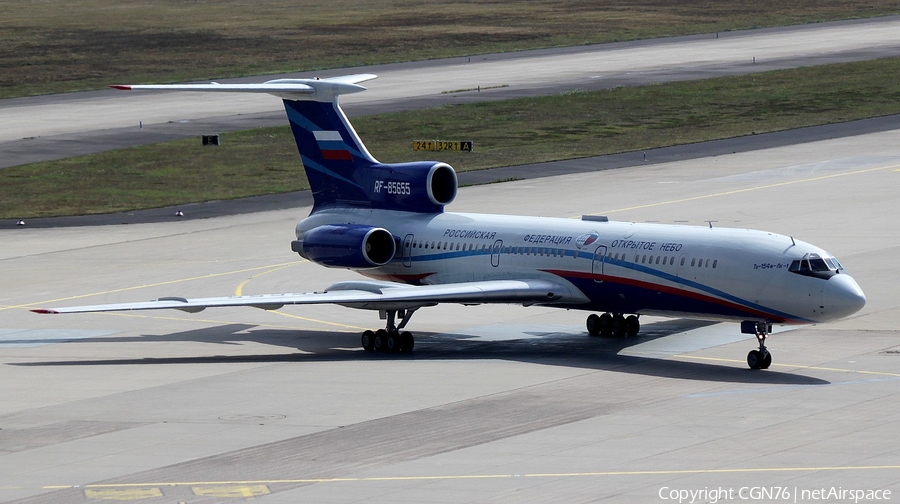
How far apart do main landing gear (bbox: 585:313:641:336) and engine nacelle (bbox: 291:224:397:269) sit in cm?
648

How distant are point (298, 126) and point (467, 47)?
8441cm

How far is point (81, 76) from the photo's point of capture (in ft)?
372

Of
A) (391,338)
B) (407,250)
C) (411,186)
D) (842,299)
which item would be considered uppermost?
(411,186)

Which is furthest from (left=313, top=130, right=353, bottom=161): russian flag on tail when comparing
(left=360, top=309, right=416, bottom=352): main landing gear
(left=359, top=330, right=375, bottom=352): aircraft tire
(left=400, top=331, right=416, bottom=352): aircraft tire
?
(left=400, top=331, right=416, bottom=352): aircraft tire

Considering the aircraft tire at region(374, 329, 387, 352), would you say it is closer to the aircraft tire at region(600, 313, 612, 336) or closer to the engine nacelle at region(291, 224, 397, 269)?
the engine nacelle at region(291, 224, 397, 269)

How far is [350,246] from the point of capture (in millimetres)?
42344

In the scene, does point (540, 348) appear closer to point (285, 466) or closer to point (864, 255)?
point (285, 466)

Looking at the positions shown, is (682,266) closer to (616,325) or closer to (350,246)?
(616,325)

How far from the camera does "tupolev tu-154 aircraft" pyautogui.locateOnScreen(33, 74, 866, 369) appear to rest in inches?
1406

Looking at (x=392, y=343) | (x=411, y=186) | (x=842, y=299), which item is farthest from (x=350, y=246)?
(x=842, y=299)

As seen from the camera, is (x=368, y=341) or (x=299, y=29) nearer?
(x=368, y=341)

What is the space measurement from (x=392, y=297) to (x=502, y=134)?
4683cm

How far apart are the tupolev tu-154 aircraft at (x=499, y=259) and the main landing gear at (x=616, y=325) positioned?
3 centimetres

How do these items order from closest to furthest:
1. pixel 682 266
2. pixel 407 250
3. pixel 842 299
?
1. pixel 842 299
2. pixel 682 266
3. pixel 407 250
